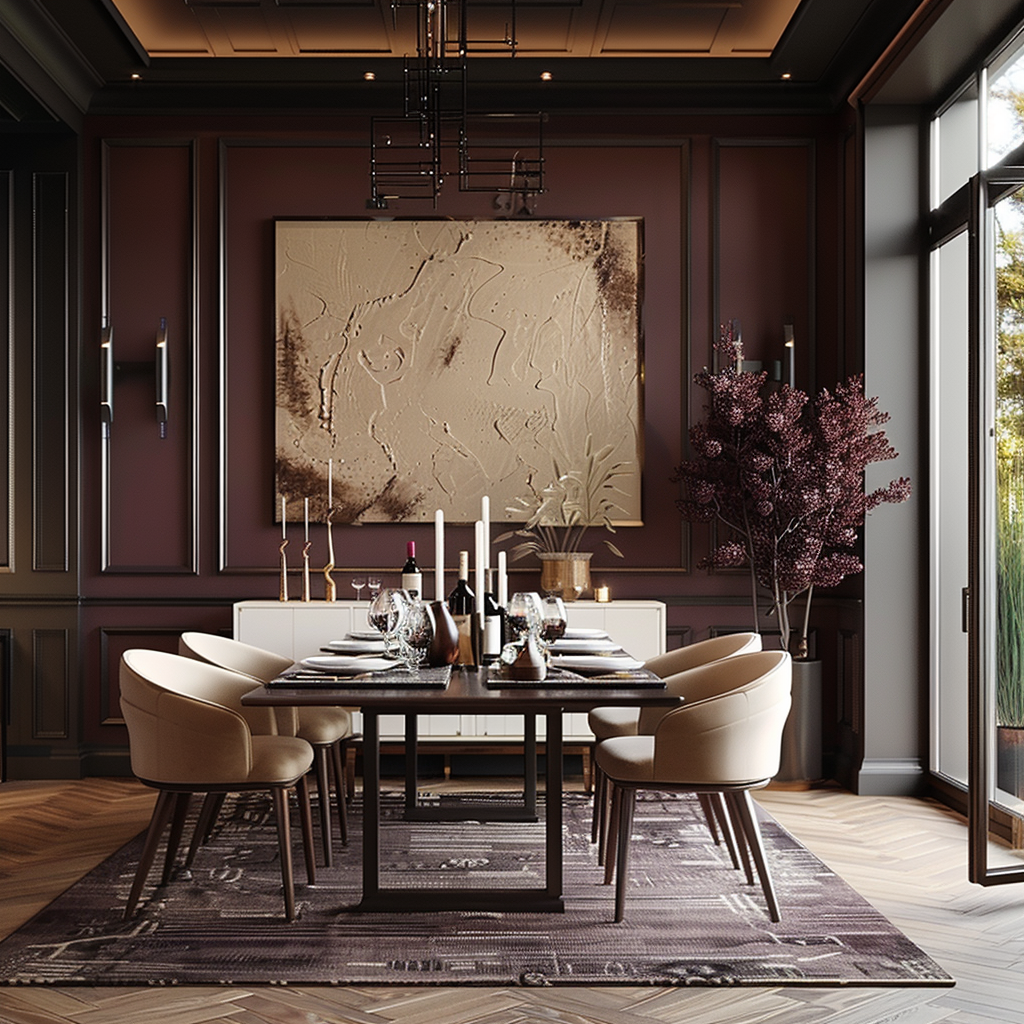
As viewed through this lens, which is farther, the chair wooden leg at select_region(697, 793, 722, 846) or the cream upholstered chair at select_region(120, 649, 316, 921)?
the chair wooden leg at select_region(697, 793, 722, 846)

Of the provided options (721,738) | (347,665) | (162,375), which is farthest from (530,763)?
(162,375)

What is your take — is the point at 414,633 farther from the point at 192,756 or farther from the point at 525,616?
the point at 192,756

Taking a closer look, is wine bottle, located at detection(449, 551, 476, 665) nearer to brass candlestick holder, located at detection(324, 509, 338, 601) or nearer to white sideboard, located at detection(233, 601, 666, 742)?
white sideboard, located at detection(233, 601, 666, 742)

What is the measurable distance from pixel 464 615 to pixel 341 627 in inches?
54.4

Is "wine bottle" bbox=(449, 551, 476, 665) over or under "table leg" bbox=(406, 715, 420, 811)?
over

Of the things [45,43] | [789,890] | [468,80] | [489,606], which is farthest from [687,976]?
[45,43]

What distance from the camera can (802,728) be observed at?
528 cm

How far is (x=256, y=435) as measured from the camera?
225 inches

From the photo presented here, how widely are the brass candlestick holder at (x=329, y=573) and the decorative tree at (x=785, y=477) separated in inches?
69.0

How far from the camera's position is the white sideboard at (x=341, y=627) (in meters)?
5.27

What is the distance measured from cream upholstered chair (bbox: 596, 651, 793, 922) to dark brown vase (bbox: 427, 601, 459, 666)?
2.15ft

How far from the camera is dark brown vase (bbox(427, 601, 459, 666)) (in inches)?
148

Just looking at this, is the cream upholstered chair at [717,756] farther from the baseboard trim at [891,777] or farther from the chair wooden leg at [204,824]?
the baseboard trim at [891,777]

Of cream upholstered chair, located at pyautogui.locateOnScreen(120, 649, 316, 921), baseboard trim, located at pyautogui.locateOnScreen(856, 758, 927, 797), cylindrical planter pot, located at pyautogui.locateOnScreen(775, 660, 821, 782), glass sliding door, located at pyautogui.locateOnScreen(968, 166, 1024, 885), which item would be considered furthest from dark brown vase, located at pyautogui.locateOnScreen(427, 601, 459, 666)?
baseboard trim, located at pyautogui.locateOnScreen(856, 758, 927, 797)
